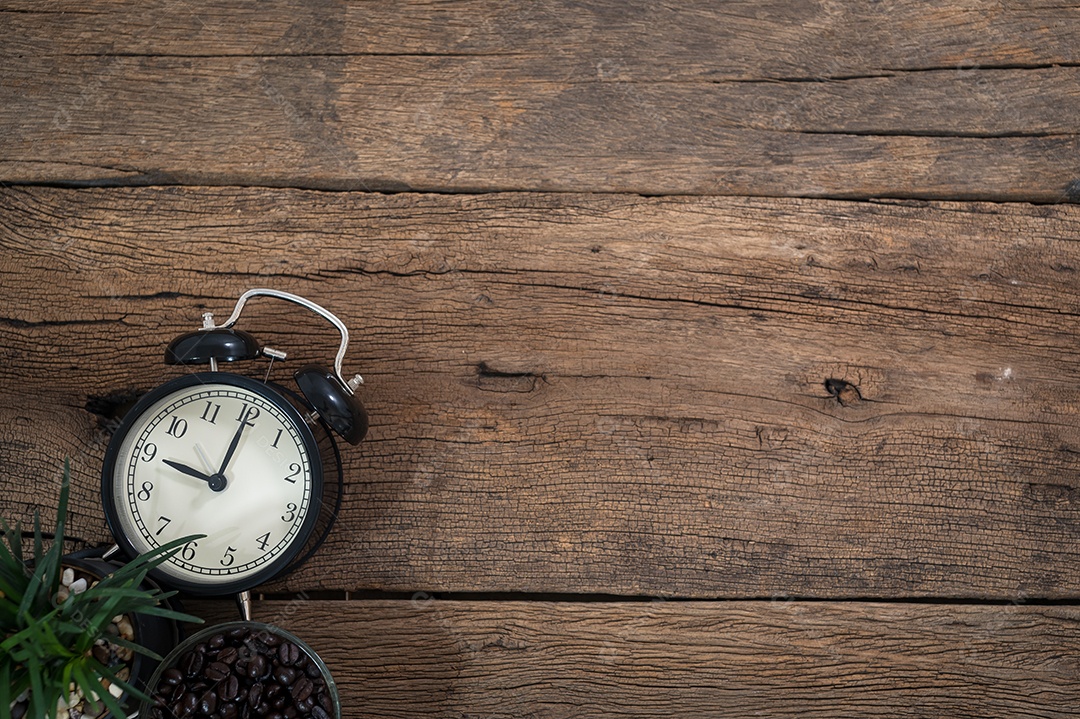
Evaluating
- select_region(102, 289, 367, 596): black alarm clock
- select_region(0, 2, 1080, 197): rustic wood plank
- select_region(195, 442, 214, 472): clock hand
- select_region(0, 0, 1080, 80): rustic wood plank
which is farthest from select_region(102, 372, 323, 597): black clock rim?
select_region(0, 0, 1080, 80): rustic wood plank

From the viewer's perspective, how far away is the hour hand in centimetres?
121

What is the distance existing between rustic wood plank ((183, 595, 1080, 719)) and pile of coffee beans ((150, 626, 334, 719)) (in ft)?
0.70

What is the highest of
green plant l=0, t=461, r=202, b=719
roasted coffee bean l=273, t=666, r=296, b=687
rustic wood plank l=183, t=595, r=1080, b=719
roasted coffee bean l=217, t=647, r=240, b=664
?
green plant l=0, t=461, r=202, b=719

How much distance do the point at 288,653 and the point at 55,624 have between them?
0.32 m

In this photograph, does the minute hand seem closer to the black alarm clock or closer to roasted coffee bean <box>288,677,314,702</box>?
the black alarm clock

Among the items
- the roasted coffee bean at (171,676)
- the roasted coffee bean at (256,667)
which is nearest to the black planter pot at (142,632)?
the roasted coffee bean at (171,676)

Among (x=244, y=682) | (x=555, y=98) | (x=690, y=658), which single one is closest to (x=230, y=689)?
(x=244, y=682)

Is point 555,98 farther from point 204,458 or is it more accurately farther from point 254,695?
point 254,695

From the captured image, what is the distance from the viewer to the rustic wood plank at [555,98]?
1497 mm

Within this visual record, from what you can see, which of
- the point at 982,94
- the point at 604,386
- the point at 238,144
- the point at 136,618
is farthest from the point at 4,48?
the point at 982,94

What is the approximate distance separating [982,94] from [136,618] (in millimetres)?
1817

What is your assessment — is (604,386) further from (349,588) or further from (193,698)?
(193,698)

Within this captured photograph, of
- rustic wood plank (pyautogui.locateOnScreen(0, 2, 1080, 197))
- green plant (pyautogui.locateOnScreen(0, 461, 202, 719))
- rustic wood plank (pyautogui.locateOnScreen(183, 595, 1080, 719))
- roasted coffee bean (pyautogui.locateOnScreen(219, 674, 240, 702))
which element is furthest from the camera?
rustic wood plank (pyautogui.locateOnScreen(0, 2, 1080, 197))

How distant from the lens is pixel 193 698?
1.13 metres
